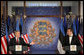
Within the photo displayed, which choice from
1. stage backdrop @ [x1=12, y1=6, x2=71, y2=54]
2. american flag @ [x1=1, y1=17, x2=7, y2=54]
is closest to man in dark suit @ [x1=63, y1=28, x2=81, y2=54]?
stage backdrop @ [x1=12, y1=6, x2=71, y2=54]

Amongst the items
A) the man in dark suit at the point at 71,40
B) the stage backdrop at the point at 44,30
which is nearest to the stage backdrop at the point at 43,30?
the stage backdrop at the point at 44,30

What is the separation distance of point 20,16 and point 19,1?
1.24 feet

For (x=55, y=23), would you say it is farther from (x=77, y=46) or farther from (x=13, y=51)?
(x=13, y=51)

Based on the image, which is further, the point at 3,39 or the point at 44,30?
the point at 44,30

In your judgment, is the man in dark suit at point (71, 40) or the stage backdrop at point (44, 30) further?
the stage backdrop at point (44, 30)

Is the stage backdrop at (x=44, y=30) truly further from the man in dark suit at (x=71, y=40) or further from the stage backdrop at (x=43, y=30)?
the man in dark suit at (x=71, y=40)

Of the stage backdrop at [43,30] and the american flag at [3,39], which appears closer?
the american flag at [3,39]

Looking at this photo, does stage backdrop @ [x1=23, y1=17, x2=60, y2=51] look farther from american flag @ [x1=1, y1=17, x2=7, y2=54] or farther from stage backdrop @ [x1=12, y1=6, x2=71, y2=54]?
american flag @ [x1=1, y1=17, x2=7, y2=54]

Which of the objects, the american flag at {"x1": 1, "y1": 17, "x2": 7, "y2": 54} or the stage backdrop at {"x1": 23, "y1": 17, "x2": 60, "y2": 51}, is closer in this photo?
the american flag at {"x1": 1, "y1": 17, "x2": 7, "y2": 54}

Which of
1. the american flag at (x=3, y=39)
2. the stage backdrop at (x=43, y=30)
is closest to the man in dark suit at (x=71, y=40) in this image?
the stage backdrop at (x=43, y=30)

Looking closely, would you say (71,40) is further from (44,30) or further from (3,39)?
(3,39)

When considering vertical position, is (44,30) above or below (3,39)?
above

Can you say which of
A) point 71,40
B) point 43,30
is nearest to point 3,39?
point 43,30

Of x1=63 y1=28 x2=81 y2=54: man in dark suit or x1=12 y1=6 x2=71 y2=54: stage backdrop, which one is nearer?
x1=63 y1=28 x2=81 y2=54: man in dark suit
